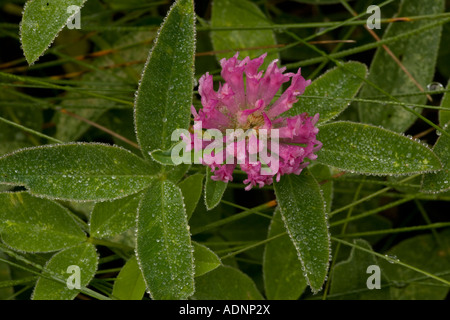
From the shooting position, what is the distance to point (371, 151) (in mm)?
1324

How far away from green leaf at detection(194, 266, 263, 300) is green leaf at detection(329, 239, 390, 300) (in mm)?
249

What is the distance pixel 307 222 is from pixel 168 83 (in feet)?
1.56

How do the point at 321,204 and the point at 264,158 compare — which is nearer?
the point at 264,158

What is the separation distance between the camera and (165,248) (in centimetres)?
128

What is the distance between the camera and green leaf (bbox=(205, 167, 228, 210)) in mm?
1272

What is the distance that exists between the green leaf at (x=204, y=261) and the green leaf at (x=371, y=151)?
0.37 meters

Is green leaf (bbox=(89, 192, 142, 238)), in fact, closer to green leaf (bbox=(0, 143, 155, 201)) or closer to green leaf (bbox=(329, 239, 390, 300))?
green leaf (bbox=(0, 143, 155, 201))

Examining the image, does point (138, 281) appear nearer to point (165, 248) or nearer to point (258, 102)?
point (165, 248)

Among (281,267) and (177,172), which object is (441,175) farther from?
(177,172)

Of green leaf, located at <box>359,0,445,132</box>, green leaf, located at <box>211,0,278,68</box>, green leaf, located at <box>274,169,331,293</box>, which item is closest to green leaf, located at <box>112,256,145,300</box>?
green leaf, located at <box>274,169,331,293</box>

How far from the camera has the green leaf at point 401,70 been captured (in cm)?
178
